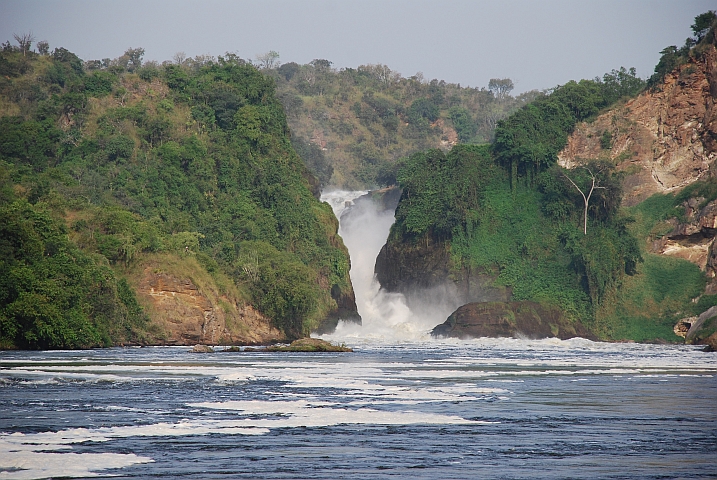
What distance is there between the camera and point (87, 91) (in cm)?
10381

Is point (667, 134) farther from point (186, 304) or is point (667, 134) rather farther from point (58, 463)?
point (58, 463)

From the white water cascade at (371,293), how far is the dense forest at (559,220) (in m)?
4.03

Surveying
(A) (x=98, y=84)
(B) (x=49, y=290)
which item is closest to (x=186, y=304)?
(B) (x=49, y=290)

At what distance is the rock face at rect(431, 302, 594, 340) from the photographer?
9275 cm

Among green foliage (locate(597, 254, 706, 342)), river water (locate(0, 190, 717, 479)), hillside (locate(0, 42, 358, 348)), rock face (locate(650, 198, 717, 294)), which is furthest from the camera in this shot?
rock face (locate(650, 198, 717, 294))

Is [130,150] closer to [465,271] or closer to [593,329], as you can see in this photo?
[465,271]

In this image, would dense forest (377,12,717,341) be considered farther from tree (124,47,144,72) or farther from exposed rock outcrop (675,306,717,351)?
tree (124,47,144,72)

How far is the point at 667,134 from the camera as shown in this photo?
369 feet

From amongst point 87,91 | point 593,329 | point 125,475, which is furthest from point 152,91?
point 125,475

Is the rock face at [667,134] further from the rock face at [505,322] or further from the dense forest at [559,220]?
the rock face at [505,322]

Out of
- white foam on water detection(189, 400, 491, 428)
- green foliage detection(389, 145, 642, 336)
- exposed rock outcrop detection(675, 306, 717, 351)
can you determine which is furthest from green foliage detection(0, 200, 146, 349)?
green foliage detection(389, 145, 642, 336)

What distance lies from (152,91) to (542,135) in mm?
46014

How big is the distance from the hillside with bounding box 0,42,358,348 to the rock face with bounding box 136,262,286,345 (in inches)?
4.2

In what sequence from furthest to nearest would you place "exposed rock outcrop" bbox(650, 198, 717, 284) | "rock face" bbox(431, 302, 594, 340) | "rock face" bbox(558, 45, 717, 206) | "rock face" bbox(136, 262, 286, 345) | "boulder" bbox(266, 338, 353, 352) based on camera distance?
"rock face" bbox(558, 45, 717, 206)
"exposed rock outcrop" bbox(650, 198, 717, 284)
"rock face" bbox(431, 302, 594, 340)
"rock face" bbox(136, 262, 286, 345)
"boulder" bbox(266, 338, 353, 352)
